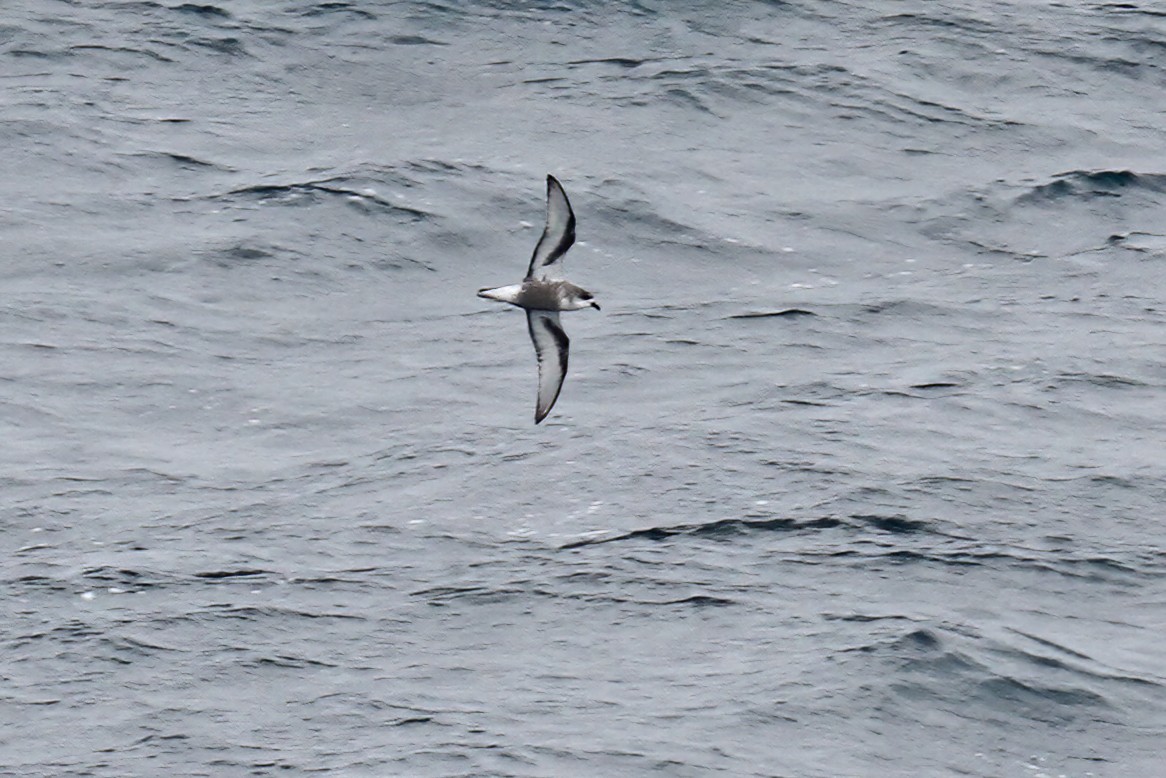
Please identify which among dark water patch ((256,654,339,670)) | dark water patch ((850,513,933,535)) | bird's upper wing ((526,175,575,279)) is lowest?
dark water patch ((256,654,339,670))

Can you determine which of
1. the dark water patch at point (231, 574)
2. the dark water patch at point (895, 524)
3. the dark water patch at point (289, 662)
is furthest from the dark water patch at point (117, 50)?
the dark water patch at point (289, 662)

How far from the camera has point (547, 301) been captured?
752 inches

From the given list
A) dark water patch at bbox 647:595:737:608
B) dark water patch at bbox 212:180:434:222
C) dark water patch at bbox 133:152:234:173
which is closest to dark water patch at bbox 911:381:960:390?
dark water patch at bbox 647:595:737:608

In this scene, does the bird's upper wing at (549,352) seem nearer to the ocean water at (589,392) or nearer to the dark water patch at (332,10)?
the ocean water at (589,392)

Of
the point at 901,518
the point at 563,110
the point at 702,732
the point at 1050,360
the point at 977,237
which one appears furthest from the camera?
the point at 563,110

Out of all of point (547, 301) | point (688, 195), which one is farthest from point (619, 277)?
point (547, 301)

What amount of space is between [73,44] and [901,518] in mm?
→ 12972

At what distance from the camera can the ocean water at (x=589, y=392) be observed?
59.5ft

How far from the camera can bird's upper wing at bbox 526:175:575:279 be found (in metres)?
18.6

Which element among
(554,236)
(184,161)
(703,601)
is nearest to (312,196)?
(184,161)

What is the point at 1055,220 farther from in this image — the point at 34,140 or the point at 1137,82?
the point at 34,140

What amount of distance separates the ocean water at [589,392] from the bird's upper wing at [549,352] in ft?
5.37

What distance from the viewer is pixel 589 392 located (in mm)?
23141

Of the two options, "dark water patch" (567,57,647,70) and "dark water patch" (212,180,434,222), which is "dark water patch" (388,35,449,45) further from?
"dark water patch" (212,180,434,222)
